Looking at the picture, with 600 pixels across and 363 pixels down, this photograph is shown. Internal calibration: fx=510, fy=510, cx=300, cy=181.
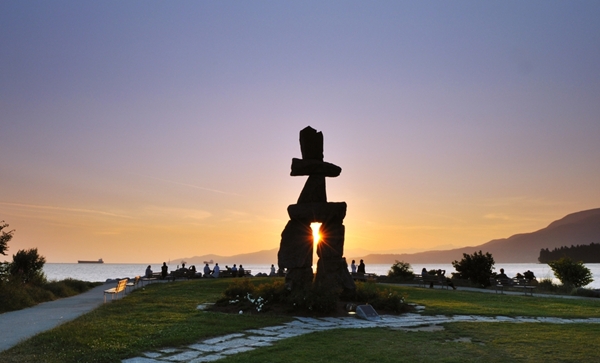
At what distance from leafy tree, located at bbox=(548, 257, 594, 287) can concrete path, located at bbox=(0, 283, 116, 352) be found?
2518 centimetres

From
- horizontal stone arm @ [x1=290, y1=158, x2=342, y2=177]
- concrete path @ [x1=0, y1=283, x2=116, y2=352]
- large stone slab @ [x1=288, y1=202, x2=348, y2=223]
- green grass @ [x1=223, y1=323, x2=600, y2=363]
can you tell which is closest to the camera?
green grass @ [x1=223, y1=323, x2=600, y2=363]

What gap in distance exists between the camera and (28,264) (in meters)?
24.6

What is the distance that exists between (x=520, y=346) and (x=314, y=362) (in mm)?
4195

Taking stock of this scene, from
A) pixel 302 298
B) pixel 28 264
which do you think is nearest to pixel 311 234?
pixel 302 298

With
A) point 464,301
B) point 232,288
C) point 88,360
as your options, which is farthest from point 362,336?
point 464,301

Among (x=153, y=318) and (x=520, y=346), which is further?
(x=153, y=318)

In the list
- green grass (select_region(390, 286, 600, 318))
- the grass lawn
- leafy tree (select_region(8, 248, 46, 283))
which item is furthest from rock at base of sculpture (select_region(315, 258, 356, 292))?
leafy tree (select_region(8, 248, 46, 283))

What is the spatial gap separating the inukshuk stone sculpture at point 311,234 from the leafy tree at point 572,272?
18.2 metres

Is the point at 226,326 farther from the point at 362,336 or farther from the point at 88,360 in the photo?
the point at 88,360

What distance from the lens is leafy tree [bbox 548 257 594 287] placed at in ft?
94.2

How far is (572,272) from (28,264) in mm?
28922

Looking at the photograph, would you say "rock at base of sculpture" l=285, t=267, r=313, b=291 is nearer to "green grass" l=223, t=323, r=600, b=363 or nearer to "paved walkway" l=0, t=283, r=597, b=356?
"paved walkway" l=0, t=283, r=597, b=356

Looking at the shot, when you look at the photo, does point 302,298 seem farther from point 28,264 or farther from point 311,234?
point 28,264

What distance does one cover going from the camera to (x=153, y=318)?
42.2 ft
